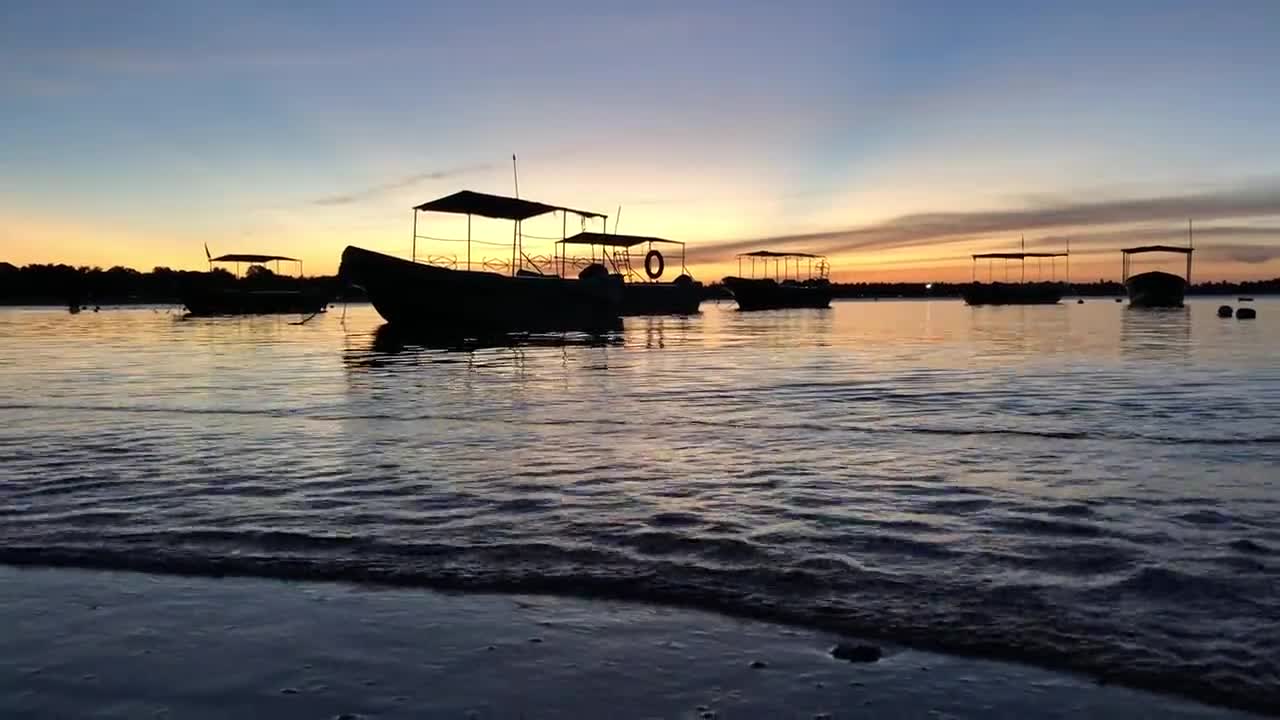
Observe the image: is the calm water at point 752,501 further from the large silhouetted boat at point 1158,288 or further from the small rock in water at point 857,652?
the large silhouetted boat at point 1158,288

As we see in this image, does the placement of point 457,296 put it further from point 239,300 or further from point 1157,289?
point 1157,289

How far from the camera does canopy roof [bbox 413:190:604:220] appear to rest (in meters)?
33.6

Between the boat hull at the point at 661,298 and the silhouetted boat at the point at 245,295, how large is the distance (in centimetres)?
2714

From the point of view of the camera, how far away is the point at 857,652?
3.60 metres

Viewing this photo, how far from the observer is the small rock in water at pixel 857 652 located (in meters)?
3.56

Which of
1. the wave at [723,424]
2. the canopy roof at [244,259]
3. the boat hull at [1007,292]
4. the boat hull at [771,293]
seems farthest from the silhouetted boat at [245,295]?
the boat hull at [1007,292]

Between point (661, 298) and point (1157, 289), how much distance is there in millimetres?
52328

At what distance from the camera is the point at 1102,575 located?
451cm

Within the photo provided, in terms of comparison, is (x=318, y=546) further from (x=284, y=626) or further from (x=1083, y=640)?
(x=1083, y=640)

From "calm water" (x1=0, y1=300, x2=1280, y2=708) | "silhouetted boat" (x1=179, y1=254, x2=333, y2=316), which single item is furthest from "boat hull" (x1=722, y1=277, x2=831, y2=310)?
"calm water" (x1=0, y1=300, x2=1280, y2=708)

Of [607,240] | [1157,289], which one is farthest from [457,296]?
[1157,289]

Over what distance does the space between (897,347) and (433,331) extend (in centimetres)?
2140

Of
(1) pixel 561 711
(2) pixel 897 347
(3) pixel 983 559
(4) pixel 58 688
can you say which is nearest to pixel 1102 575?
(3) pixel 983 559

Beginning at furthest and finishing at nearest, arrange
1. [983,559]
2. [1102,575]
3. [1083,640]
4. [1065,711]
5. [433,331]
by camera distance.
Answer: [433,331] → [983,559] → [1102,575] → [1083,640] → [1065,711]
